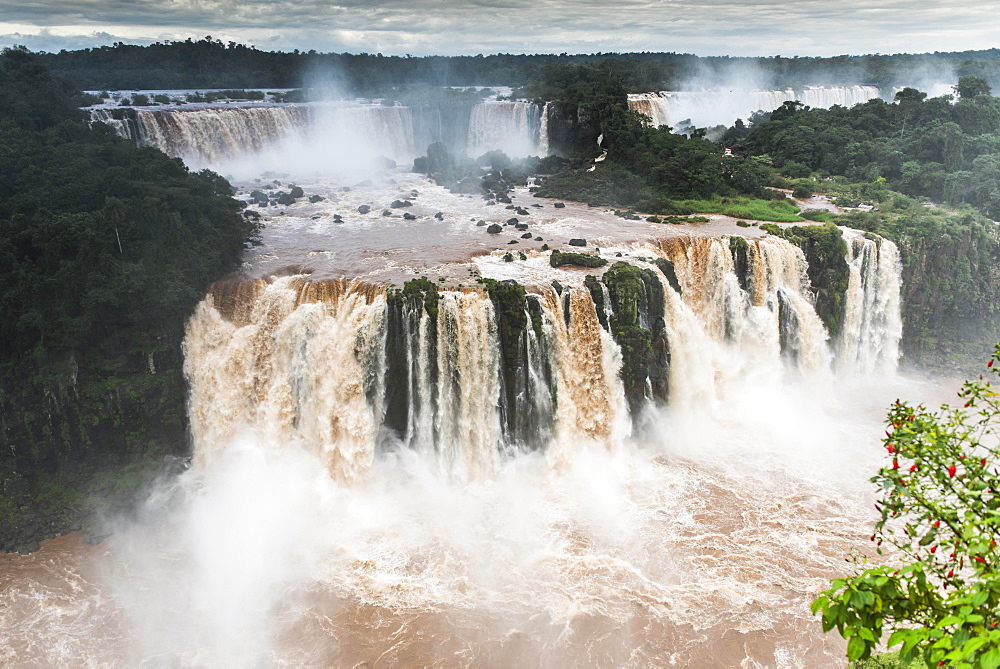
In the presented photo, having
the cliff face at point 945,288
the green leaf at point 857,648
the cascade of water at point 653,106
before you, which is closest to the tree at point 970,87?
the cascade of water at point 653,106

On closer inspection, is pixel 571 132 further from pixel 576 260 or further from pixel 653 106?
pixel 576 260

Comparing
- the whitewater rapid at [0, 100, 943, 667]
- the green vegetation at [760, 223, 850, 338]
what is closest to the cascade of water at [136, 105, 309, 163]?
the whitewater rapid at [0, 100, 943, 667]

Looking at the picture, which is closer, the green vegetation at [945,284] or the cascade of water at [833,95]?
the green vegetation at [945,284]

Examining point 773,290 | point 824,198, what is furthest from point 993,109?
point 773,290

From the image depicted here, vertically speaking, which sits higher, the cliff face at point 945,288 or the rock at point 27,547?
the cliff face at point 945,288

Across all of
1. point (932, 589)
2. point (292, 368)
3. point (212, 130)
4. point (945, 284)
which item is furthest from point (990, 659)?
point (212, 130)

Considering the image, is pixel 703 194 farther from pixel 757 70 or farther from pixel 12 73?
pixel 757 70

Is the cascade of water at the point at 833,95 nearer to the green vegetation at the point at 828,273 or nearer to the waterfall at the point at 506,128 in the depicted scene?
the waterfall at the point at 506,128
